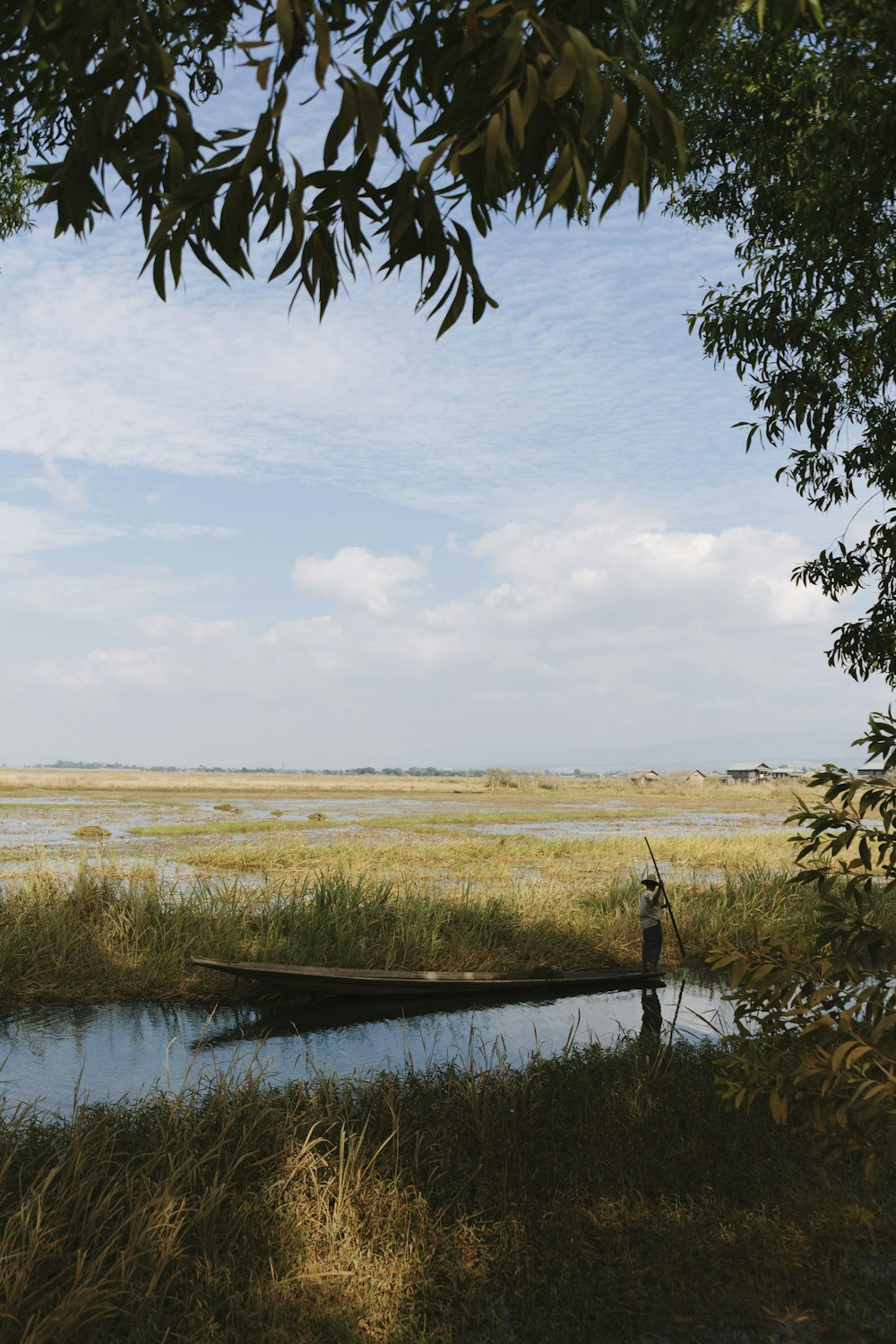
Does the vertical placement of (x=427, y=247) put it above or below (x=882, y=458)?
below

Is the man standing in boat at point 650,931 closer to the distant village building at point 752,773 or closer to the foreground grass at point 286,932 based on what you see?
the foreground grass at point 286,932

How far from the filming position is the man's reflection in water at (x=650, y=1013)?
10.6m

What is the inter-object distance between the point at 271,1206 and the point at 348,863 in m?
20.2

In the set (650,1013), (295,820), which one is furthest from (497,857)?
(295,820)

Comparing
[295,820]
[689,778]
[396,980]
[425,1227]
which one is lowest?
[689,778]

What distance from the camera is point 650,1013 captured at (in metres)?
11.4

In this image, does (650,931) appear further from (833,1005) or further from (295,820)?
(295,820)

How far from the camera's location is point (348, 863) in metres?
25.0

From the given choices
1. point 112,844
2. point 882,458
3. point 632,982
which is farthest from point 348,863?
point 882,458

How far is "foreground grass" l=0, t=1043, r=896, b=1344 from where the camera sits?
4375 mm

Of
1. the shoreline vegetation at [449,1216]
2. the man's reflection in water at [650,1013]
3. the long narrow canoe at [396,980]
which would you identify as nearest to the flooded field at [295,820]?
the long narrow canoe at [396,980]

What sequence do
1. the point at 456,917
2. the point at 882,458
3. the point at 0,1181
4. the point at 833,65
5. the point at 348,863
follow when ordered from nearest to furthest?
1. the point at 0,1181
2. the point at 833,65
3. the point at 882,458
4. the point at 456,917
5. the point at 348,863

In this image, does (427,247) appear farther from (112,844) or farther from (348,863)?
(112,844)

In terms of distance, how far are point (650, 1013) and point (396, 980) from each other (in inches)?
112
